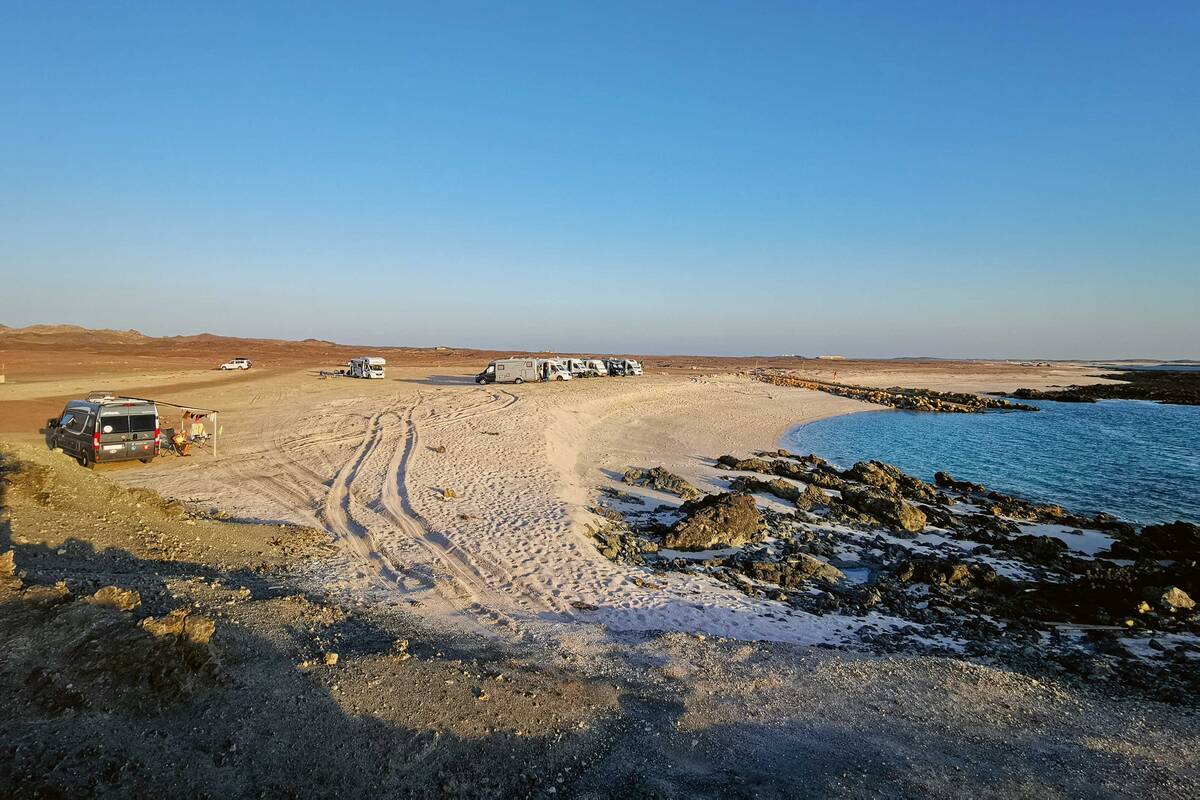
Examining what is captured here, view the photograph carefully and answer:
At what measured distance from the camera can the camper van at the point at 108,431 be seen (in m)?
16.1

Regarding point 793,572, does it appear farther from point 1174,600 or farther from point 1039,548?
point 1039,548

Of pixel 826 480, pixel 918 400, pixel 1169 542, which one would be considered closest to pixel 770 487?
pixel 826 480

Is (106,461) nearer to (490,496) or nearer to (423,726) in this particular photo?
(490,496)

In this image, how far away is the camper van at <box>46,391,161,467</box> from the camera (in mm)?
16109

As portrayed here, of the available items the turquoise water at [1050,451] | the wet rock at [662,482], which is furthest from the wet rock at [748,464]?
the turquoise water at [1050,451]

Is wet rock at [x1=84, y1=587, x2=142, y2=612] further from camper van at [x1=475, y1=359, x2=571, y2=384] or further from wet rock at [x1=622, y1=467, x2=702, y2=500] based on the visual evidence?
camper van at [x1=475, y1=359, x2=571, y2=384]

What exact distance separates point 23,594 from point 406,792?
387 centimetres

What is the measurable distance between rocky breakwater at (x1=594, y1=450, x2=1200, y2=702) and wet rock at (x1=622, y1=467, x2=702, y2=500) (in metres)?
0.16

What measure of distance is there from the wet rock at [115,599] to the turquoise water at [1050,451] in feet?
82.3

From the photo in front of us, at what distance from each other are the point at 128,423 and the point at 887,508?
2136 cm

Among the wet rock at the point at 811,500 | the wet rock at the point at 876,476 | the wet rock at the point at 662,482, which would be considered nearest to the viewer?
the wet rock at the point at 811,500

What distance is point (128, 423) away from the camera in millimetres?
16547

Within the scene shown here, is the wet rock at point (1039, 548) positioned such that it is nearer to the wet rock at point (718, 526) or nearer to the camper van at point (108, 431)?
the wet rock at point (718, 526)

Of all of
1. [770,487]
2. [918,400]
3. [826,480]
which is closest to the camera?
[770,487]
